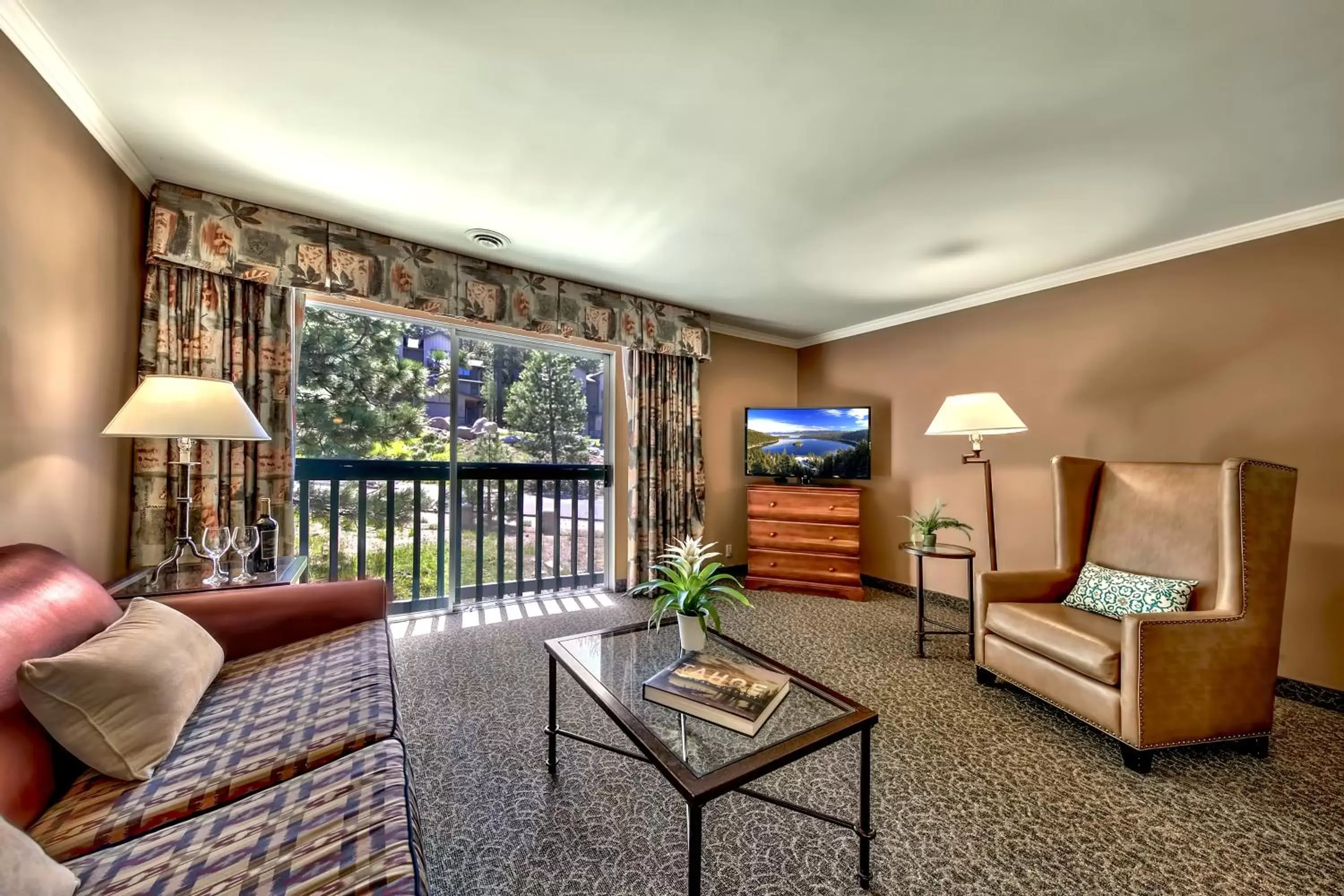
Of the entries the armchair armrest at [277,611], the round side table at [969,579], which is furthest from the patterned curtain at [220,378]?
the round side table at [969,579]

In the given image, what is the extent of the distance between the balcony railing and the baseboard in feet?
12.9

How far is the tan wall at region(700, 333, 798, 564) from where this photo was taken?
4277mm

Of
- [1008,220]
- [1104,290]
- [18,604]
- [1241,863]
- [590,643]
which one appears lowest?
[1241,863]

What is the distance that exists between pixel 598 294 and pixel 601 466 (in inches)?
53.6

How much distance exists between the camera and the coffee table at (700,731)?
103 centimetres

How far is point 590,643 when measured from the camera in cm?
170

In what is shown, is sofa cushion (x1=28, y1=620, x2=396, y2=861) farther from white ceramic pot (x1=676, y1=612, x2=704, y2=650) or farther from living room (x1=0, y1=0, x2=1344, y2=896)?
white ceramic pot (x1=676, y1=612, x2=704, y2=650)

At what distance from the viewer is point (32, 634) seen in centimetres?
105

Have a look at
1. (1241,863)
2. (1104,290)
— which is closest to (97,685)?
(1241,863)

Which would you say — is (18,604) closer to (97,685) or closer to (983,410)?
(97,685)

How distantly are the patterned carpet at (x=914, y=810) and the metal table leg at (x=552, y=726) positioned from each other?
0.05 metres

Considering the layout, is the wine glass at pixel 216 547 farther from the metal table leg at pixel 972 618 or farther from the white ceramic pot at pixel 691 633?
the metal table leg at pixel 972 618

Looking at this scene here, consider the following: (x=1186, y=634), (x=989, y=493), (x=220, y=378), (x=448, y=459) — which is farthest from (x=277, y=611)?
(x=989, y=493)

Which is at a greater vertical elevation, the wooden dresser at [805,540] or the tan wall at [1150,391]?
the tan wall at [1150,391]
